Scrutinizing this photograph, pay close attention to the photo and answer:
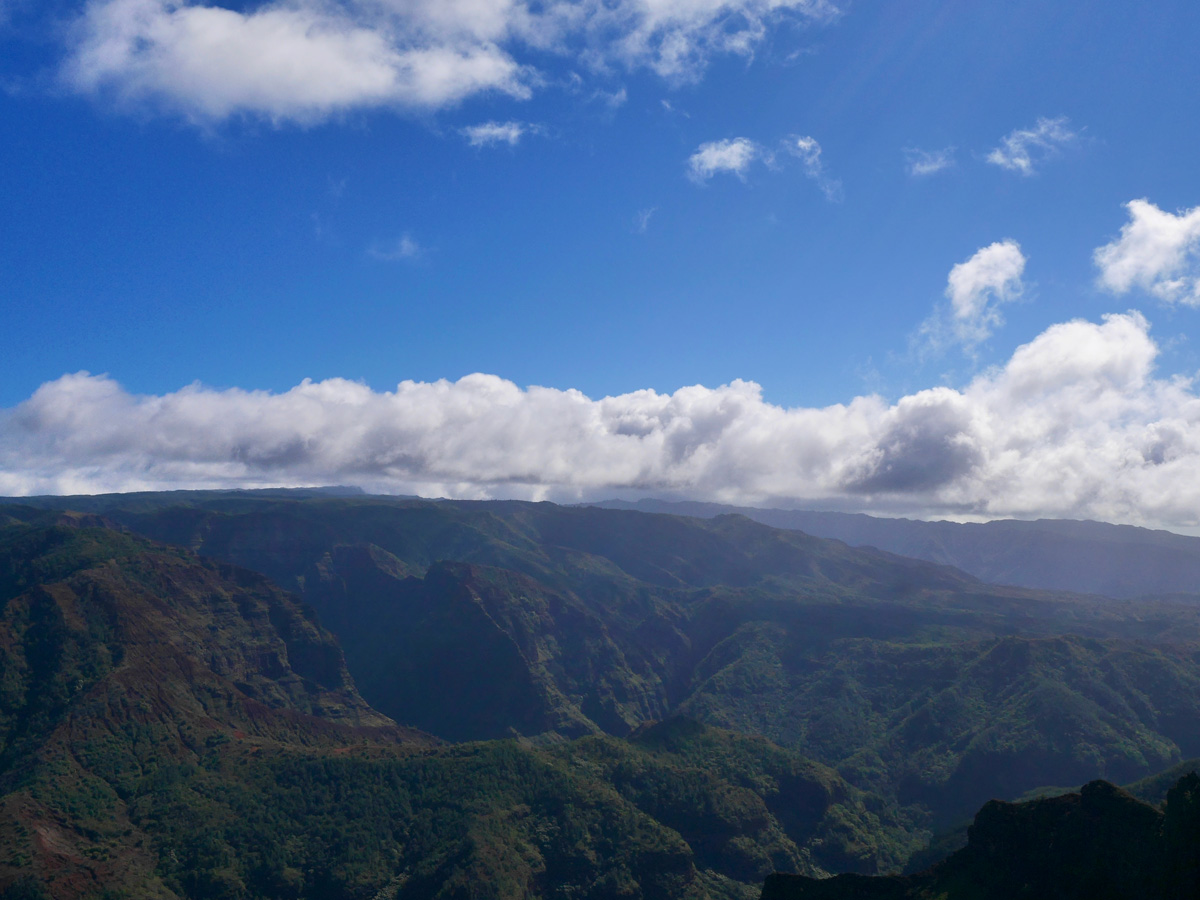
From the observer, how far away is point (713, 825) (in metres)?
188

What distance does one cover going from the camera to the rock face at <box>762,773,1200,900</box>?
71188 millimetres

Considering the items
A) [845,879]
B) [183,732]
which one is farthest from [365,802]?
[845,879]

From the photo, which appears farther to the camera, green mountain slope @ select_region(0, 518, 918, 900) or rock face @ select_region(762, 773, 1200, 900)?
green mountain slope @ select_region(0, 518, 918, 900)

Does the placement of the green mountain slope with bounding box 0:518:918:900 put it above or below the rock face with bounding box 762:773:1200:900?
below

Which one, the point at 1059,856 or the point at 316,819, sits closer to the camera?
the point at 1059,856

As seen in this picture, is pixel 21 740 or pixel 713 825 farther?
pixel 713 825

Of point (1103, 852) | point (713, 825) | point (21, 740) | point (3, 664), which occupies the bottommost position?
point (713, 825)

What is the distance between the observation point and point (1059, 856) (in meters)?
79.2

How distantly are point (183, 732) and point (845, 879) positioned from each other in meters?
175

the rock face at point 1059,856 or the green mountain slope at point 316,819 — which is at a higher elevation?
the rock face at point 1059,856

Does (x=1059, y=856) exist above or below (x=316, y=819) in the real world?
above

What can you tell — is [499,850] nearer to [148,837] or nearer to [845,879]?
[148,837]

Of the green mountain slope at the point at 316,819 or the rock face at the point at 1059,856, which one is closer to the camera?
the rock face at the point at 1059,856

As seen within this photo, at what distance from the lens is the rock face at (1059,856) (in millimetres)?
71188
